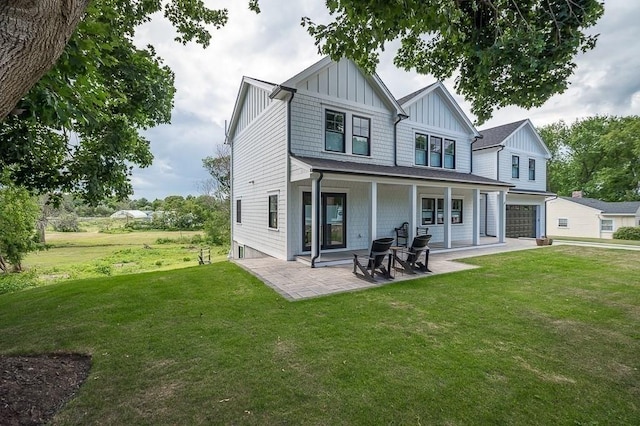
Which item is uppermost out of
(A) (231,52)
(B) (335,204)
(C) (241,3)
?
(A) (231,52)

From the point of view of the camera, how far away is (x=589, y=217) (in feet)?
91.8

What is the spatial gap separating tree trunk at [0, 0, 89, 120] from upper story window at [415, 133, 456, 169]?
42.8 feet

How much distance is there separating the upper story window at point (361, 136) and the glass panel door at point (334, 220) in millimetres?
1934

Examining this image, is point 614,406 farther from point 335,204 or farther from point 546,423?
point 335,204

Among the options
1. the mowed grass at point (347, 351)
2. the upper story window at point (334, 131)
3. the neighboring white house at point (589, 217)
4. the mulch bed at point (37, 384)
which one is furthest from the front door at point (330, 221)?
the neighboring white house at point (589, 217)

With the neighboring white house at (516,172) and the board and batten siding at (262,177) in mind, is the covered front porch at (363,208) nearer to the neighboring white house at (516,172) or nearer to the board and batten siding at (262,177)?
the board and batten siding at (262,177)

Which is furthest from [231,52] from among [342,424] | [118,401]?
[342,424]

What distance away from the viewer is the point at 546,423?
8.21 feet

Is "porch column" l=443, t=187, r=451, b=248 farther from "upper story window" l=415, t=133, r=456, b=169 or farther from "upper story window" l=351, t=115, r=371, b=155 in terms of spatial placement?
"upper story window" l=351, t=115, r=371, b=155

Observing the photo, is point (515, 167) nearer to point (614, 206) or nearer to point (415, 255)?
point (415, 255)

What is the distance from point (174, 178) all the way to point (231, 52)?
128 feet

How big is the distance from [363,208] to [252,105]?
22.1 ft

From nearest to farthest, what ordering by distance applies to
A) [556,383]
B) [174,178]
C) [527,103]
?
[556,383] < [527,103] < [174,178]

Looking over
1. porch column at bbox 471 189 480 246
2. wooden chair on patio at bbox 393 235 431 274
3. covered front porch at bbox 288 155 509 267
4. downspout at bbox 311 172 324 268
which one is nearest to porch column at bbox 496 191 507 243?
covered front porch at bbox 288 155 509 267
